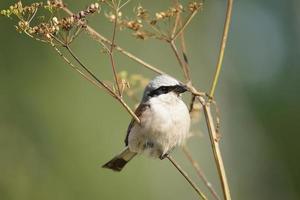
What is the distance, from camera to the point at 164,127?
4.58m

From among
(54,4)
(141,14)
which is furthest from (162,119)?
(54,4)

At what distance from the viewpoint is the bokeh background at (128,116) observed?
289 inches

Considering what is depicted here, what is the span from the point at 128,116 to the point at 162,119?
3224 millimetres

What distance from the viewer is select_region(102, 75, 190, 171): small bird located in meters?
4.55

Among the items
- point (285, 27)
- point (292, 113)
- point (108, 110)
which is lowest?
Answer: point (292, 113)

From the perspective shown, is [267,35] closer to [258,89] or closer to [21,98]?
[258,89]

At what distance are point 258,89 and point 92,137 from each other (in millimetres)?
3735

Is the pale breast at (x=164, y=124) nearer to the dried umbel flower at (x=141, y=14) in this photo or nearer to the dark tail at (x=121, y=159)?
the dark tail at (x=121, y=159)

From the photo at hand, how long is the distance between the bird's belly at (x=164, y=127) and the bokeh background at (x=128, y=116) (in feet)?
7.99

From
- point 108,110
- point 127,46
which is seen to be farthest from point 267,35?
point 108,110

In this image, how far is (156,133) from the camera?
15.0ft

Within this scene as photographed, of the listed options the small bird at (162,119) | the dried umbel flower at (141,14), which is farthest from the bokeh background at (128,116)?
the dried umbel flower at (141,14)

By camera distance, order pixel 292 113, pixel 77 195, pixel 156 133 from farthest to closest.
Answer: pixel 292 113 → pixel 77 195 → pixel 156 133

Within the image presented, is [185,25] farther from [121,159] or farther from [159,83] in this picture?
[121,159]
